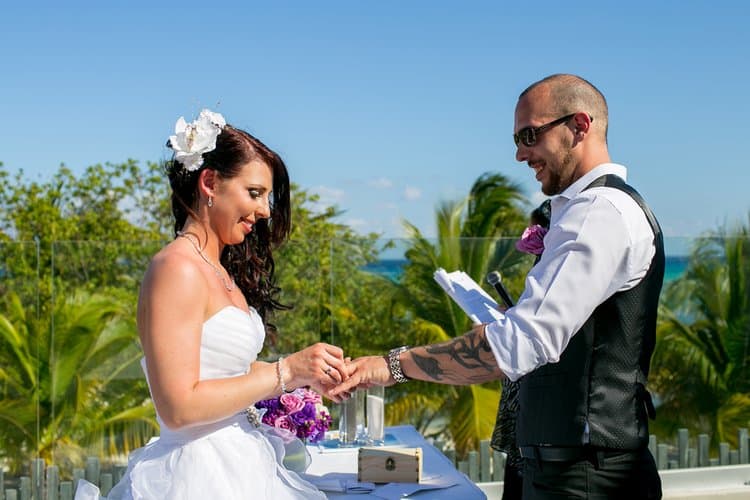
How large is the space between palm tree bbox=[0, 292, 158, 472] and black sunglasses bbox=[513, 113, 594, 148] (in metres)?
5.14

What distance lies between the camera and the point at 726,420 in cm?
804

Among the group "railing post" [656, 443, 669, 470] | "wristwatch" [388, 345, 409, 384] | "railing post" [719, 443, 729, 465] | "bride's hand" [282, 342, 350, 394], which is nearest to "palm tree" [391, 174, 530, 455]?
"railing post" [656, 443, 669, 470]

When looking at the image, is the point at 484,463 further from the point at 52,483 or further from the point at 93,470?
the point at 52,483

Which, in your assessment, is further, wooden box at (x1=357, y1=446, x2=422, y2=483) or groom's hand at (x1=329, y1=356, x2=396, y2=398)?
wooden box at (x1=357, y1=446, x2=422, y2=483)

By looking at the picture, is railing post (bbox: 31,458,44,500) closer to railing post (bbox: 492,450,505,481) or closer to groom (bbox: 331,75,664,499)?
railing post (bbox: 492,450,505,481)

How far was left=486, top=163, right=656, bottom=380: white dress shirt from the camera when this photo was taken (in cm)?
269

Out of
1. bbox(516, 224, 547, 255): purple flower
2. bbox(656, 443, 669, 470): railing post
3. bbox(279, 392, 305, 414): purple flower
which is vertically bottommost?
bbox(656, 443, 669, 470): railing post

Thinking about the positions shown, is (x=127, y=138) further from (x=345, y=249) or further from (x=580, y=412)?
(x=580, y=412)

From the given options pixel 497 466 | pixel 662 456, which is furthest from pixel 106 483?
pixel 662 456

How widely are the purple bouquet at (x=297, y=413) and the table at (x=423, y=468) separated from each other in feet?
0.53

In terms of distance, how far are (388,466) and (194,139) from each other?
136 centimetres

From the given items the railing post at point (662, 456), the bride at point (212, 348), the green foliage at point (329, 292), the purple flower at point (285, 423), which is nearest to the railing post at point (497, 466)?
the railing post at point (662, 456)

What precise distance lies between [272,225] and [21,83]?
83.7 ft

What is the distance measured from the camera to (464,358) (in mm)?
3023
